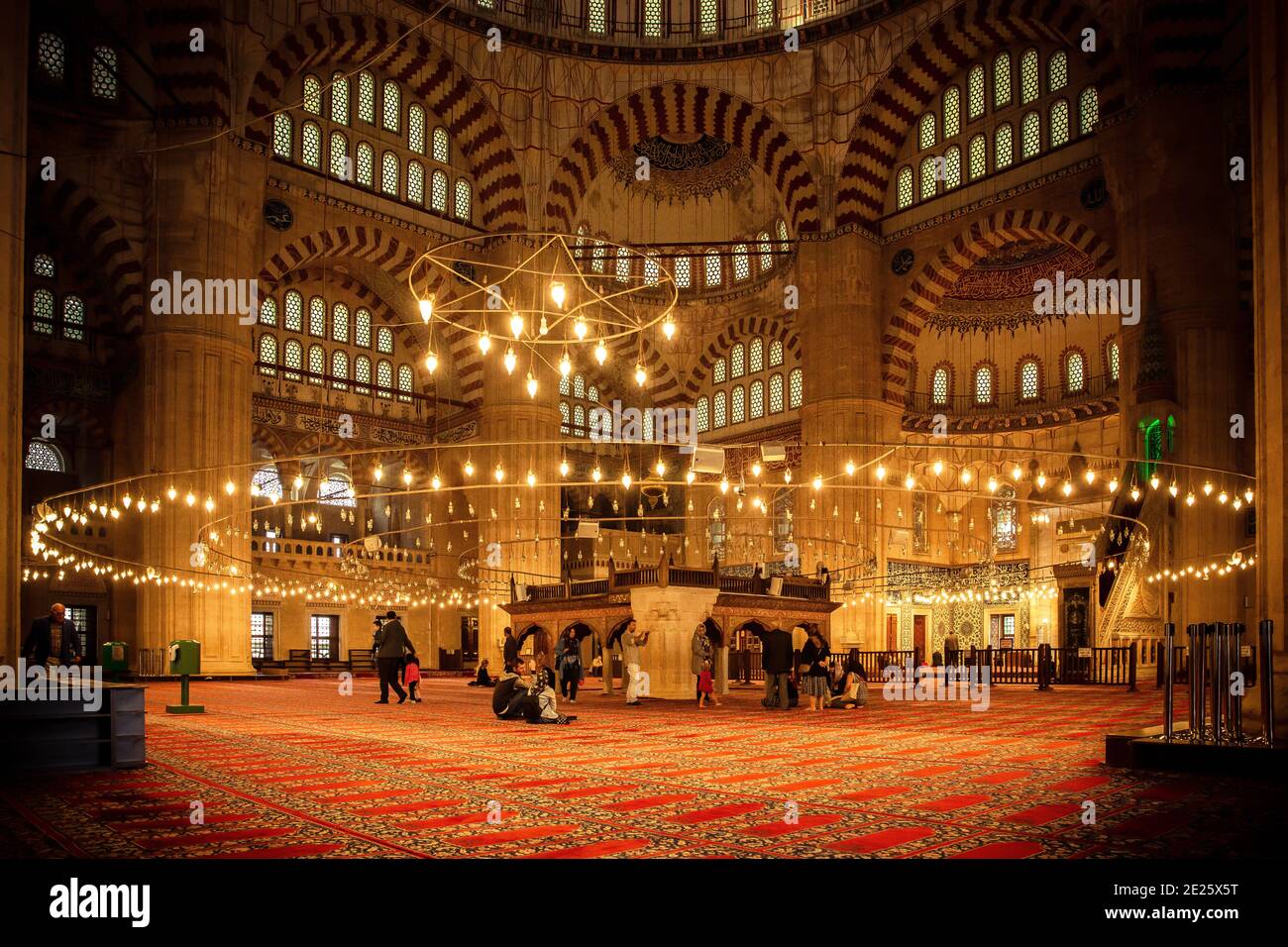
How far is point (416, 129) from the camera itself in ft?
72.6

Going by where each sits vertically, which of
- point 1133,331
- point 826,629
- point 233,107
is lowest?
point 826,629

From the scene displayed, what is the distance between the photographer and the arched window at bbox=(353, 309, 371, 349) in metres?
24.2

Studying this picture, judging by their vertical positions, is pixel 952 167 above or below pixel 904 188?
above

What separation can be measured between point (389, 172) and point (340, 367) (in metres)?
4.40

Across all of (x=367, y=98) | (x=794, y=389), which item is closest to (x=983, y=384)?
(x=794, y=389)

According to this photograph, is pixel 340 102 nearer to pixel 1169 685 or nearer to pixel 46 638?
pixel 46 638

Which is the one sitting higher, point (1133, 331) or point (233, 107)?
point (233, 107)

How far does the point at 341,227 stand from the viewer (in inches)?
800

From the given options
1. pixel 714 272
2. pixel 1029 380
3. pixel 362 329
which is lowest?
pixel 1029 380

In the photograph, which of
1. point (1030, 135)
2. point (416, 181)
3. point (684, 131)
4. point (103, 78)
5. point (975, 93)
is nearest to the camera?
point (103, 78)

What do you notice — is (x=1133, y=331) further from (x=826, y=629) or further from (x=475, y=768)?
(x=475, y=768)
